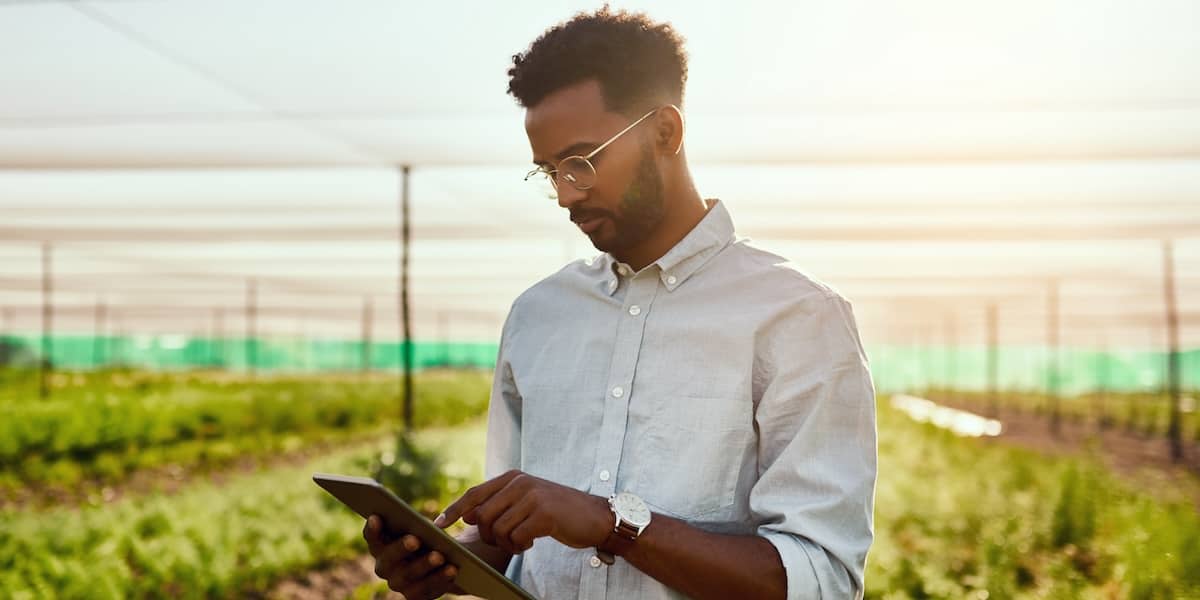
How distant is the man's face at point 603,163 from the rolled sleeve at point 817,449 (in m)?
0.27

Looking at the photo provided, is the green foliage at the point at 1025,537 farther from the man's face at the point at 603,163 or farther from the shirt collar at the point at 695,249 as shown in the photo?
the man's face at the point at 603,163

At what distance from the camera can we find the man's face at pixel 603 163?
1.53 meters

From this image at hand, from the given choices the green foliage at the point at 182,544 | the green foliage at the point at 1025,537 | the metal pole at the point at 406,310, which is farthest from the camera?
the metal pole at the point at 406,310

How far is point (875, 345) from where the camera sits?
4075cm

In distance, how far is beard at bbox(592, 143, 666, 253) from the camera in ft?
5.05

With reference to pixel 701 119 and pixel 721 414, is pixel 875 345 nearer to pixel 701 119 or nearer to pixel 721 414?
pixel 701 119

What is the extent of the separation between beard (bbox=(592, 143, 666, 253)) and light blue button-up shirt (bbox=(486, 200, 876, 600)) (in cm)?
6

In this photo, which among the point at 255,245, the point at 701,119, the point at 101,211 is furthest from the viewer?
the point at 255,245

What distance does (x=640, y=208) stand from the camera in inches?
60.8

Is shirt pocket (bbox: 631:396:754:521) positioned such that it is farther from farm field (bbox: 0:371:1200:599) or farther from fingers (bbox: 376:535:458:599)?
farm field (bbox: 0:371:1200:599)

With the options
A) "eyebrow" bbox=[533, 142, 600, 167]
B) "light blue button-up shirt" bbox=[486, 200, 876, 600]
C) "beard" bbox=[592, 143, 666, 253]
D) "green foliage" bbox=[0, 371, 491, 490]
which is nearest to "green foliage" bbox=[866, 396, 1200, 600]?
"light blue button-up shirt" bbox=[486, 200, 876, 600]

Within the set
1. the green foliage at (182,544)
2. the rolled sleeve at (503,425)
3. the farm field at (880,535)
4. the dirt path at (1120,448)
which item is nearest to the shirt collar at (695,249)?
the rolled sleeve at (503,425)

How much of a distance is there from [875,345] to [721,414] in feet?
134

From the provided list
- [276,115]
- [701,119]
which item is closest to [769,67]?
[701,119]
